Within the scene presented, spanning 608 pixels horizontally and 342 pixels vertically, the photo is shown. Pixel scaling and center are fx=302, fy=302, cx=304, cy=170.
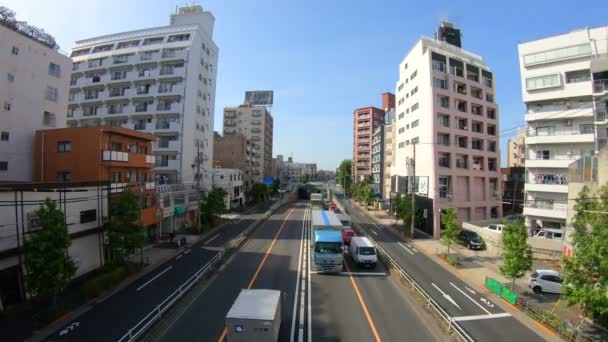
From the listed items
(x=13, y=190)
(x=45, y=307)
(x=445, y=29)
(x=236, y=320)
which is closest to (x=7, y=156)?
(x=13, y=190)

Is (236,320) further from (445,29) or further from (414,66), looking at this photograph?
(445,29)

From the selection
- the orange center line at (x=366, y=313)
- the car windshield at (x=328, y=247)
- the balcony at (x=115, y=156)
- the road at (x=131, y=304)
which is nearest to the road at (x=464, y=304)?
the orange center line at (x=366, y=313)

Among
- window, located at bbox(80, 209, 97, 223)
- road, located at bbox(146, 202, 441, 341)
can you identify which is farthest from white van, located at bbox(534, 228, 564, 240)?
window, located at bbox(80, 209, 97, 223)

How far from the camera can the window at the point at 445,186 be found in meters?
44.7

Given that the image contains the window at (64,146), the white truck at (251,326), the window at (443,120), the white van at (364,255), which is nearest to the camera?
the white truck at (251,326)

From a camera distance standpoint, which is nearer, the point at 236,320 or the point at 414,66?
the point at 236,320

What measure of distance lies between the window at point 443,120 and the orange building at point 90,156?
4062cm

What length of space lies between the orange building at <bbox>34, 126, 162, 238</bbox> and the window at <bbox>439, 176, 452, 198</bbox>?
1551 inches

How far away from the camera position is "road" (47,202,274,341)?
1487 centimetres

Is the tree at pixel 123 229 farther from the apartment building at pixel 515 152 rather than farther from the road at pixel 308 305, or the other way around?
the apartment building at pixel 515 152

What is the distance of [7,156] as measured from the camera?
29.5 m

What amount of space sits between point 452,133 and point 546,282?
92.5 feet

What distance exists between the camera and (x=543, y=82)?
40406 millimetres

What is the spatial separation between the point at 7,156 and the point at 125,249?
57.6 ft
